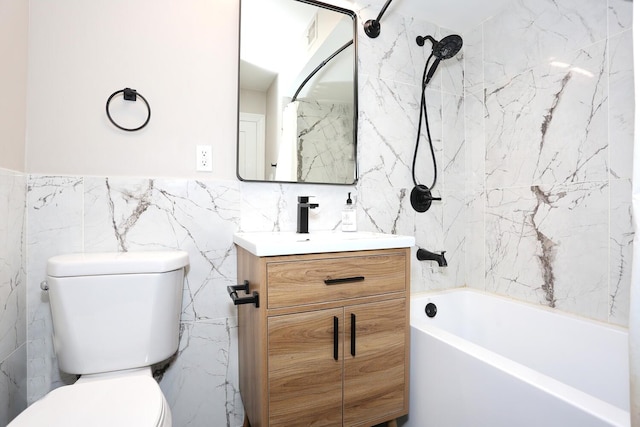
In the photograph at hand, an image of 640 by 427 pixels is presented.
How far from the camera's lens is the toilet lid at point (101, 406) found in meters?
0.78

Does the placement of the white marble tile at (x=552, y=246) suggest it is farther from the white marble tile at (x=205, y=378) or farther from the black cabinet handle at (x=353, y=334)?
the white marble tile at (x=205, y=378)

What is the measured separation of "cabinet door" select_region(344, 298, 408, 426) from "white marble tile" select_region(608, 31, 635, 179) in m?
1.08

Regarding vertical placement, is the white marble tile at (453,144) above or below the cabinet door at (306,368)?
above

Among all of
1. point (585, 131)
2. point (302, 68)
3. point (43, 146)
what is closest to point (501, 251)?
point (585, 131)

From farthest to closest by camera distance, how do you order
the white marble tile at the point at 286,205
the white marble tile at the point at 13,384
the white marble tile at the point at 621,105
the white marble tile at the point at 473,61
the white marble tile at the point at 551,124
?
the white marble tile at the point at 473,61
the white marble tile at the point at 286,205
the white marble tile at the point at 551,124
the white marble tile at the point at 621,105
the white marble tile at the point at 13,384

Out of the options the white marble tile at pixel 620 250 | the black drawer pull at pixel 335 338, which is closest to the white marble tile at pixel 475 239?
the white marble tile at pixel 620 250

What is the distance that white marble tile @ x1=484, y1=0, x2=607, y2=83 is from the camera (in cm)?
138

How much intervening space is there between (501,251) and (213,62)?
1843 mm

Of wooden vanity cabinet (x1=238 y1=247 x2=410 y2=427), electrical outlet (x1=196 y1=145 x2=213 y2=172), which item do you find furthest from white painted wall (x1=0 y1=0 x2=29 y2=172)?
wooden vanity cabinet (x1=238 y1=247 x2=410 y2=427)

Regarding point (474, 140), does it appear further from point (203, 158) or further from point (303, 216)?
point (203, 158)

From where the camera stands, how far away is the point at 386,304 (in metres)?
1.22

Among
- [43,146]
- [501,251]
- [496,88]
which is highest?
[496,88]

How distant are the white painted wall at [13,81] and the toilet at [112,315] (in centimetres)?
41

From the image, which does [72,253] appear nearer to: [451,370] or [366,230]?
[366,230]
